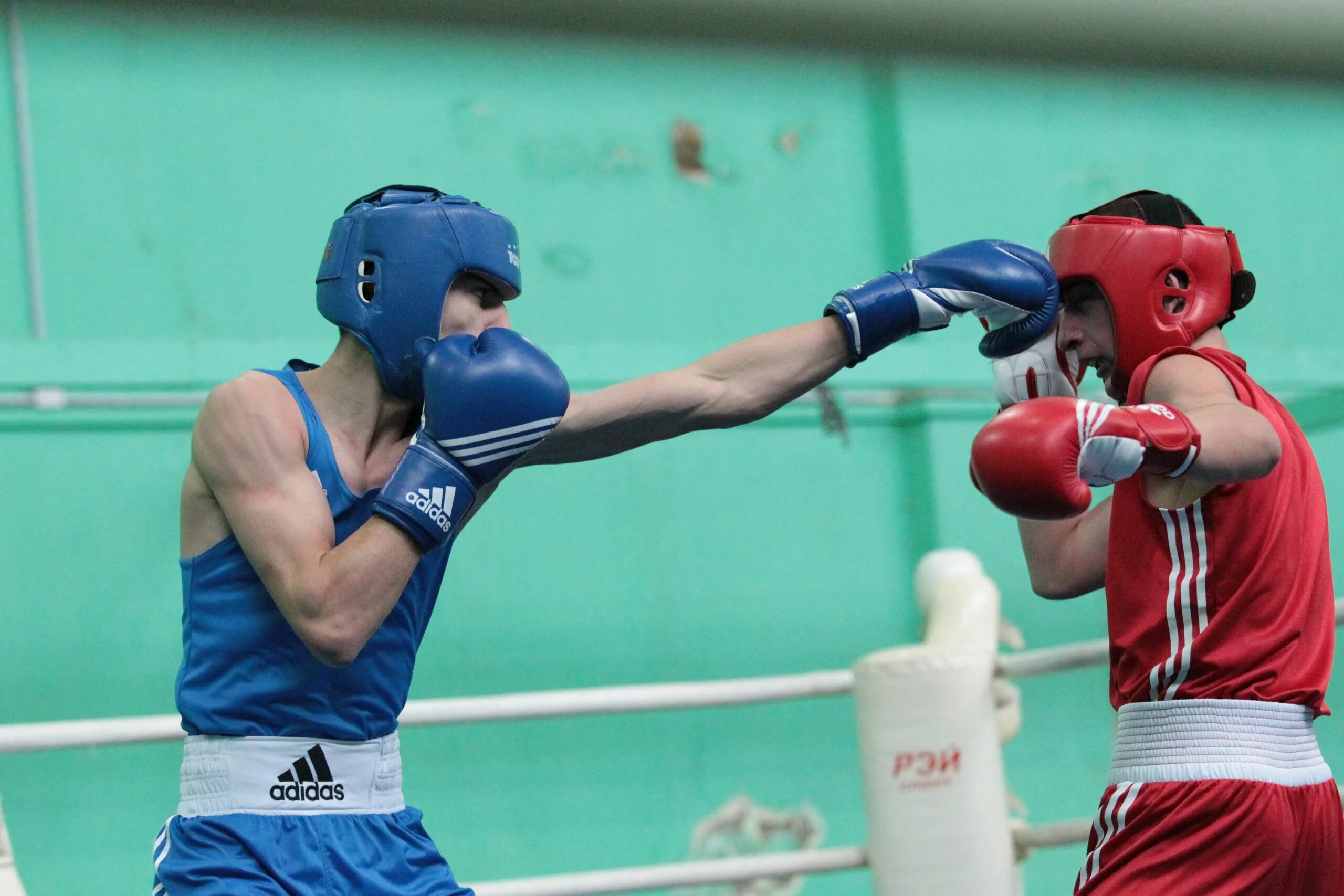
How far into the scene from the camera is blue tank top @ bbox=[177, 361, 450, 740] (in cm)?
165

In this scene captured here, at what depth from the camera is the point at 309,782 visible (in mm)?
1646

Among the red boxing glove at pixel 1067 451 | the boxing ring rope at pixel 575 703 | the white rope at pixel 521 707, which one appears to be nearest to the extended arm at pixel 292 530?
the red boxing glove at pixel 1067 451

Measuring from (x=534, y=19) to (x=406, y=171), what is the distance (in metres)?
0.61

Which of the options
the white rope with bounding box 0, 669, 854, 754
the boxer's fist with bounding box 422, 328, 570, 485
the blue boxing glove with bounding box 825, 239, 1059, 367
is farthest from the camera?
the white rope with bounding box 0, 669, 854, 754

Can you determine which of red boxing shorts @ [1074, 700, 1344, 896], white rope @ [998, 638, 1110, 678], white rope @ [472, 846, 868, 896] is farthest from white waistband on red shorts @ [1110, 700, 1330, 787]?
white rope @ [472, 846, 868, 896]

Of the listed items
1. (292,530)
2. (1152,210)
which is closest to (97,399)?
(292,530)

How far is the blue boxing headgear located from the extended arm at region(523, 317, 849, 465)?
240 millimetres

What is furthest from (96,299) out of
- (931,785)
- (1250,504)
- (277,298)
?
(1250,504)

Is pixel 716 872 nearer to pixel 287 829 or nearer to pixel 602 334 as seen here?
pixel 287 829

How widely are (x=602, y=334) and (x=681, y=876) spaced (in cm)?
191

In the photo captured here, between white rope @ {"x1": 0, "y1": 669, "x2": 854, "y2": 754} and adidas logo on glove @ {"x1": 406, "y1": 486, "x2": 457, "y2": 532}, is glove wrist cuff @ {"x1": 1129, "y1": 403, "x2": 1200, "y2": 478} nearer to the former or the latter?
adidas logo on glove @ {"x1": 406, "y1": 486, "x2": 457, "y2": 532}

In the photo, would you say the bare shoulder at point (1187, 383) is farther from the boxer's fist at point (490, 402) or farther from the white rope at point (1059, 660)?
the white rope at point (1059, 660)

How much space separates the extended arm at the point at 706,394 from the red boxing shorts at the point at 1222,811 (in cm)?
62

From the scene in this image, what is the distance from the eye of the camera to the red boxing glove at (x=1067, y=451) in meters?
1.49
